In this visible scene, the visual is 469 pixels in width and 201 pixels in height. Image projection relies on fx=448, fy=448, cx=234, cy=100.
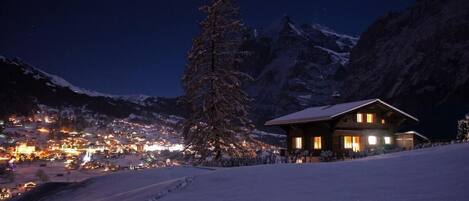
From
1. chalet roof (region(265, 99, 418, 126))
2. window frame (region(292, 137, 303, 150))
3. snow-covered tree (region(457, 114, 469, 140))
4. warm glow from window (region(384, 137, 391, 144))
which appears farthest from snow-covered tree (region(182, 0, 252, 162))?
snow-covered tree (region(457, 114, 469, 140))

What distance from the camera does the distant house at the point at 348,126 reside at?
43.8 m

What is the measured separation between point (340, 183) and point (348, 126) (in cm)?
3077

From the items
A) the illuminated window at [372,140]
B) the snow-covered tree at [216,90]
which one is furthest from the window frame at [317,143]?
the snow-covered tree at [216,90]

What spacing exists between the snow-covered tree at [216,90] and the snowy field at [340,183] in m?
15.9

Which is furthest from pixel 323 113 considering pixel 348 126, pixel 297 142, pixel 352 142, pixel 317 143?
pixel 297 142

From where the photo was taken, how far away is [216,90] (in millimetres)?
35906

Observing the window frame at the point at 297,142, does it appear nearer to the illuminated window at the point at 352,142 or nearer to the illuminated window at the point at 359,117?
the illuminated window at the point at 352,142

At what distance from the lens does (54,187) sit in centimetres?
3102

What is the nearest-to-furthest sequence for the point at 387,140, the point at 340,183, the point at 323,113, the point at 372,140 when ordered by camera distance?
1. the point at 340,183
2. the point at 323,113
3. the point at 372,140
4. the point at 387,140

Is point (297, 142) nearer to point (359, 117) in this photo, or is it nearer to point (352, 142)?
point (352, 142)

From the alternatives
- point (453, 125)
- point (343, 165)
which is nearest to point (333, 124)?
point (343, 165)

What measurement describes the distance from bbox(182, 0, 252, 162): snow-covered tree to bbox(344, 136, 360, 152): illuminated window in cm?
1248

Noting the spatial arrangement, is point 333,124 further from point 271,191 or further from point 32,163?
point 32,163

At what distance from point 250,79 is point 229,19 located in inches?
215
